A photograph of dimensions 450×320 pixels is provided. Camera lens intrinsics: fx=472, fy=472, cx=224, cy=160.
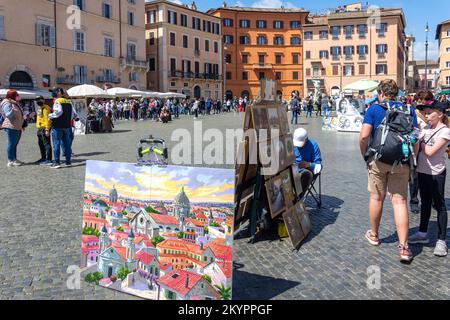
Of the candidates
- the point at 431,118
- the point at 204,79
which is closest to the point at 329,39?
the point at 204,79

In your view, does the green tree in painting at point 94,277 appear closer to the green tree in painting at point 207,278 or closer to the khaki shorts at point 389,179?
the green tree in painting at point 207,278

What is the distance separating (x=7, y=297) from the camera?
11.7 feet

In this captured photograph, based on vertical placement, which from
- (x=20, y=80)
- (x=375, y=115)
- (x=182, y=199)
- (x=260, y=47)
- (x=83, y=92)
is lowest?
(x=182, y=199)

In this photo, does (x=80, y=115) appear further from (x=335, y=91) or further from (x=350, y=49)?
(x=350, y=49)

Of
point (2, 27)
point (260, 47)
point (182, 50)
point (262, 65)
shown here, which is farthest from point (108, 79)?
point (260, 47)

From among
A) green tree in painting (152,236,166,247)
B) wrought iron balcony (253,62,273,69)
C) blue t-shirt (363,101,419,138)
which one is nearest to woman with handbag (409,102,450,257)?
blue t-shirt (363,101,419,138)

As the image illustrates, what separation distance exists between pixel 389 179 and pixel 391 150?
0.36 m

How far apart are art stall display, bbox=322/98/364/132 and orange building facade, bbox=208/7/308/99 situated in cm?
4819

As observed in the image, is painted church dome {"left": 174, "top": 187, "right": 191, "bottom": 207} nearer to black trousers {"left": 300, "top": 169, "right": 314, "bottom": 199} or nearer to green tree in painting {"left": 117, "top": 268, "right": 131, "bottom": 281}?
green tree in painting {"left": 117, "top": 268, "right": 131, "bottom": 281}

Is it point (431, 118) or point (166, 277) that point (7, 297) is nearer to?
point (166, 277)

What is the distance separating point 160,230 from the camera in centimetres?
338

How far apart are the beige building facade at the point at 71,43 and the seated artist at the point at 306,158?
31.1m

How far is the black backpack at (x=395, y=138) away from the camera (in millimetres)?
4293
